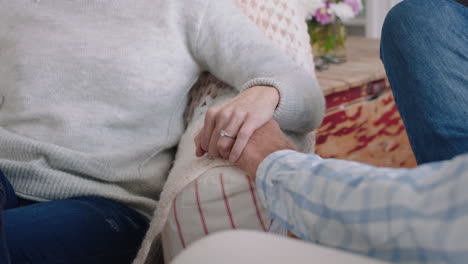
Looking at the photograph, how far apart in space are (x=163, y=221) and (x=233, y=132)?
173 mm

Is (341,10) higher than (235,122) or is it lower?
lower

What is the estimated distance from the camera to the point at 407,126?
0.92 m

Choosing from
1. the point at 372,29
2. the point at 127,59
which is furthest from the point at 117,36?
the point at 372,29

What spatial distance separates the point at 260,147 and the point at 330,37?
1143 millimetres

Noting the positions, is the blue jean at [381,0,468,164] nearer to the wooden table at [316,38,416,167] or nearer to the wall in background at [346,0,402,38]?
the wooden table at [316,38,416,167]

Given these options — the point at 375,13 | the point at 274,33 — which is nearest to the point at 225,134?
the point at 274,33

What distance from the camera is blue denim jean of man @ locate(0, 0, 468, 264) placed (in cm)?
83

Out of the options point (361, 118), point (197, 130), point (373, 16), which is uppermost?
point (197, 130)

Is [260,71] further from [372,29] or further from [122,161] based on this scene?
[372,29]

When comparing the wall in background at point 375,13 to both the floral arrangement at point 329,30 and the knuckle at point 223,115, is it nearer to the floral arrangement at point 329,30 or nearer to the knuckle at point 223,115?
the floral arrangement at point 329,30

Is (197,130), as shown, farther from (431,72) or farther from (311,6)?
(311,6)

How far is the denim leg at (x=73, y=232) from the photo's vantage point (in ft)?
2.68

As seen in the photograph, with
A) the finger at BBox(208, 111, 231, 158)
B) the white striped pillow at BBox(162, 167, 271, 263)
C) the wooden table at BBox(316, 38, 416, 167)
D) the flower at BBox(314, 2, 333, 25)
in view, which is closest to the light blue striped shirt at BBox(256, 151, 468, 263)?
the white striped pillow at BBox(162, 167, 271, 263)

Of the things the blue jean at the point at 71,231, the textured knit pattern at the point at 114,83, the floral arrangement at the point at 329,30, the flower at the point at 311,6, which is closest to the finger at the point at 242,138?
the textured knit pattern at the point at 114,83
